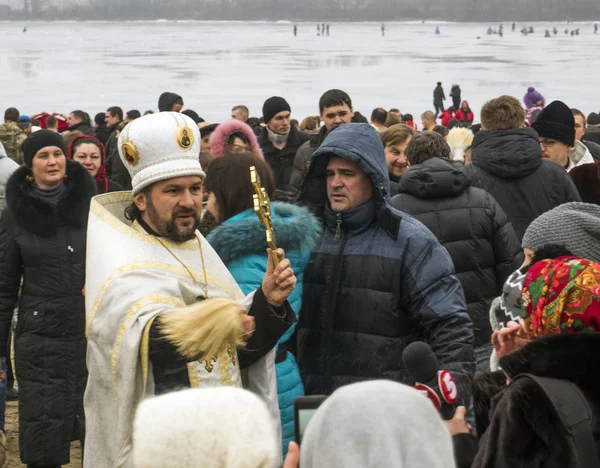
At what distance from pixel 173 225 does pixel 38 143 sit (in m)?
2.32

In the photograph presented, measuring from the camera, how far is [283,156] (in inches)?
330

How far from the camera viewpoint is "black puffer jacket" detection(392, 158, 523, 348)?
489 cm

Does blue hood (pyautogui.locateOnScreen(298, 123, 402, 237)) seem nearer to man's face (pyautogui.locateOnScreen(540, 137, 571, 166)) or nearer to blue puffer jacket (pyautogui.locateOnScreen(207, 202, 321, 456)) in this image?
blue puffer jacket (pyautogui.locateOnScreen(207, 202, 321, 456))

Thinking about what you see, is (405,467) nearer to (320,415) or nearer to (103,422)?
(320,415)

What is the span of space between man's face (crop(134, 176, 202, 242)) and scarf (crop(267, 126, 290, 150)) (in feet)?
16.6

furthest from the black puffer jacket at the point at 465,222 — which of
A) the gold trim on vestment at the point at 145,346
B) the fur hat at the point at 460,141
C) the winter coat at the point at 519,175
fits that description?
the fur hat at the point at 460,141

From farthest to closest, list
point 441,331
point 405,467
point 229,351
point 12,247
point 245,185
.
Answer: point 12,247, point 245,185, point 441,331, point 229,351, point 405,467

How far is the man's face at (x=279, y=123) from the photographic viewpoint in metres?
8.41

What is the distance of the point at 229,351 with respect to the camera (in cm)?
324

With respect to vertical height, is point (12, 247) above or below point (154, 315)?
below

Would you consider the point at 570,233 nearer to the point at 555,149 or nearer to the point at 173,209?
the point at 173,209

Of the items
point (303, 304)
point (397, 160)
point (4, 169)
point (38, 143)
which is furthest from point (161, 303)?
point (4, 169)

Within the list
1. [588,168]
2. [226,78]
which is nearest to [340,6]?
[226,78]

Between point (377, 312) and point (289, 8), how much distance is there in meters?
157
